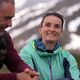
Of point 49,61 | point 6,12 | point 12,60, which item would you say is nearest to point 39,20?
point 49,61

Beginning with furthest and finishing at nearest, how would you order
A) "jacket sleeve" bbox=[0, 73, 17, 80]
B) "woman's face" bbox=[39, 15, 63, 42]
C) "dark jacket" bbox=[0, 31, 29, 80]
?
1. "woman's face" bbox=[39, 15, 63, 42]
2. "dark jacket" bbox=[0, 31, 29, 80]
3. "jacket sleeve" bbox=[0, 73, 17, 80]

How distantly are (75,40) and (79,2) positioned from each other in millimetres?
1061

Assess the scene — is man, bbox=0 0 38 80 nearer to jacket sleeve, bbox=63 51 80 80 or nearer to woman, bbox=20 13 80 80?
woman, bbox=20 13 80 80

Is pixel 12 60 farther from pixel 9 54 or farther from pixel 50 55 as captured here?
pixel 50 55

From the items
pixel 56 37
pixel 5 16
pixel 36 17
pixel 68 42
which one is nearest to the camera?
pixel 5 16

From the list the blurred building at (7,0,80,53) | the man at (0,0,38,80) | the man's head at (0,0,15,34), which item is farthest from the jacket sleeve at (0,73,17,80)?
the blurred building at (7,0,80,53)

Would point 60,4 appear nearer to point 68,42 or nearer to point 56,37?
point 68,42

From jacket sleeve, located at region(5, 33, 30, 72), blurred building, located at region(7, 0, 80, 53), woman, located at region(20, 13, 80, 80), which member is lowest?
blurred building, located at region(7, 0, 80, 53)

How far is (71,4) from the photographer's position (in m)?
8.04

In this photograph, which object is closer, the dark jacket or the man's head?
the man's head

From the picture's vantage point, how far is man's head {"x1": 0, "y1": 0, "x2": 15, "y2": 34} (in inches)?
96.3

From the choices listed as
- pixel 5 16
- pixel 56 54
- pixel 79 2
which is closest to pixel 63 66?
pixel 56 54

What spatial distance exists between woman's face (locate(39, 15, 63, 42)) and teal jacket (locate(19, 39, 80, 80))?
12 centimetres

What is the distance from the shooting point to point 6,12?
2.46 m
